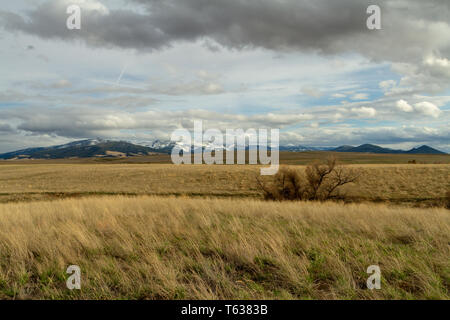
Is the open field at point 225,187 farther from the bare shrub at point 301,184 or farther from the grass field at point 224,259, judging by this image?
the grass field at point 224,259

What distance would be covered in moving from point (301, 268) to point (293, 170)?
860 inches

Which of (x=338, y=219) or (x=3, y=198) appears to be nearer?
(x=338, y=219)

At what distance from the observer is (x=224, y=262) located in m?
4.88

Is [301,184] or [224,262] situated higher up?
[224,262]

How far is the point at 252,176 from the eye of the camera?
46156 millimetres

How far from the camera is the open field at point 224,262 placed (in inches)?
152

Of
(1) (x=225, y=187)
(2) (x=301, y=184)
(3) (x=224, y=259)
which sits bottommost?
(1) (x=225, y=187)

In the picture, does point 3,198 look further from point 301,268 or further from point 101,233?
point 301,268

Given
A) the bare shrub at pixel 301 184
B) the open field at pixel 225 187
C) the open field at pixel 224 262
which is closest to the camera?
the open field at pixel 224 262

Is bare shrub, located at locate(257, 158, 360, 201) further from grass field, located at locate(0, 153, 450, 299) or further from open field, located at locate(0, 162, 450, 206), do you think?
grass field, located at locate(0, 153, 450, 299)

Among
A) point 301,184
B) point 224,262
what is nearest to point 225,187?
point 301,184

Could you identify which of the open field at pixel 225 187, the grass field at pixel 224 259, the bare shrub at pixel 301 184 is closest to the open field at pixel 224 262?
the grass field at pixel 224 259

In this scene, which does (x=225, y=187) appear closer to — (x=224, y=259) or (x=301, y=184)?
(x=301, y=184)

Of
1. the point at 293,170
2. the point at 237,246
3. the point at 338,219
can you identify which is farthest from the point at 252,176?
the point at 237,246
